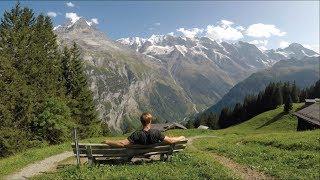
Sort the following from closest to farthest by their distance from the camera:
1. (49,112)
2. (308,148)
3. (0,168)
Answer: (308,148)
(0,168)
(49,112)

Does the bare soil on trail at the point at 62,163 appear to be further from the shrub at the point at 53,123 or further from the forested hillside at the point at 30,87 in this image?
the shrub at the point at 53,123

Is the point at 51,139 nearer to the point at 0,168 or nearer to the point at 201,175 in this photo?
the point at 0,168

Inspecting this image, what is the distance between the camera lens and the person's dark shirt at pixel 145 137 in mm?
22125

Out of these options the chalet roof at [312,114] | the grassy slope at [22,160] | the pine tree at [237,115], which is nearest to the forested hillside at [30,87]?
the grassy slope at [22,160]

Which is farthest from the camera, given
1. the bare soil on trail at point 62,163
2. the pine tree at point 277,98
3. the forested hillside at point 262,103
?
the forested hillside at point 262,103

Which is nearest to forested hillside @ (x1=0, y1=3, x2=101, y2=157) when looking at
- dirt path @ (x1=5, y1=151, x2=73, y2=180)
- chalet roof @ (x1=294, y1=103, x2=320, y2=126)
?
dirt path @ (x1=5, y1=151, x2=73, y2=180)

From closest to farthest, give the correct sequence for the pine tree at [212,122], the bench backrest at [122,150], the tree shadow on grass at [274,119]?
the bench backrest at [122,150] < the tree shadow on grass at [274,119] < the pine tree at [212,122]

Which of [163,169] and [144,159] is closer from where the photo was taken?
[163,169]

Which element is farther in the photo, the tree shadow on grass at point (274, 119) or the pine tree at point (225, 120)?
the pine tree at point (225, 120)

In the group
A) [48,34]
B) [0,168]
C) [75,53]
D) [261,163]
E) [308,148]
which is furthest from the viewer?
[75,53]

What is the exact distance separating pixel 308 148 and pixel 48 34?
5152cm

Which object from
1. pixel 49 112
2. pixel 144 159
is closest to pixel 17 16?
pixel 49 112

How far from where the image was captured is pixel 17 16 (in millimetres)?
60906

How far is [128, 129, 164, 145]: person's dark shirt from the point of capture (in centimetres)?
2212
